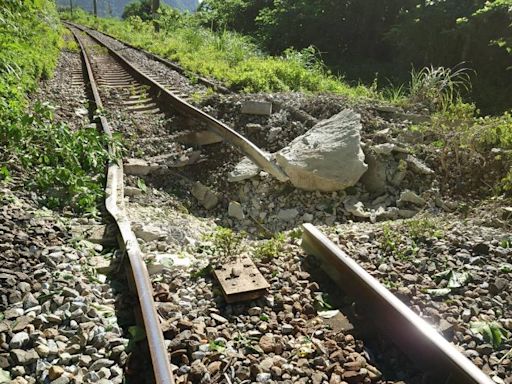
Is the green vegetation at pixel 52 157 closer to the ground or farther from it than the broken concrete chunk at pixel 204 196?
farther from it

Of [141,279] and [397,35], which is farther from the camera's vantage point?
[397,35]

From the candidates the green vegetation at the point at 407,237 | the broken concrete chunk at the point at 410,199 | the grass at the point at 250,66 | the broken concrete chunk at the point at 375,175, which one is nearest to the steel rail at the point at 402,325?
the green vegetation at the point at 407,237

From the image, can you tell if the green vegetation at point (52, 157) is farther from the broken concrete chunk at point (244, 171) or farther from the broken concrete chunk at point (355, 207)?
the broken concrete chunk at point (355, 207)

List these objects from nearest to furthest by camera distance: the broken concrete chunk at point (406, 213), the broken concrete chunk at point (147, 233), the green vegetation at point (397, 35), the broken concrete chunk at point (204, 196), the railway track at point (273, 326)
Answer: the railway track at point (273, 326), the broken concrete chunk at point (147, 233), the broken concrete chunk at point (406, 213), the broken concrete chunk at point (204, 196), the green vegetation at point (397, 35)

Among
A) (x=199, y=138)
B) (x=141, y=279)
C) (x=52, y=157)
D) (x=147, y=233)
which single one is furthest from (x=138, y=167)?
(x=141, y=279)

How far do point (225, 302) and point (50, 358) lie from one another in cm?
108

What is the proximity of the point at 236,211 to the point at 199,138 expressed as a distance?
171 centimetres

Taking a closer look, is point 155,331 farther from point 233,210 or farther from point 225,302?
point 233,210

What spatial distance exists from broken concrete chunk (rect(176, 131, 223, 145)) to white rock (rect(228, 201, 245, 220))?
1.41m

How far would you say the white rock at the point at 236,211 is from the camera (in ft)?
16.9

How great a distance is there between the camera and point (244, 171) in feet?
18.3

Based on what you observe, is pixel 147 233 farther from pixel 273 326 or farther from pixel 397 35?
pixel 397 35

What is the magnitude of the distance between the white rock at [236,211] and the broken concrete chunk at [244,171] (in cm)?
41

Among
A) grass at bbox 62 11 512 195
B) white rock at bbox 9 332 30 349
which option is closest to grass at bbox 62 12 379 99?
grass at bbox 62 11 512 195
